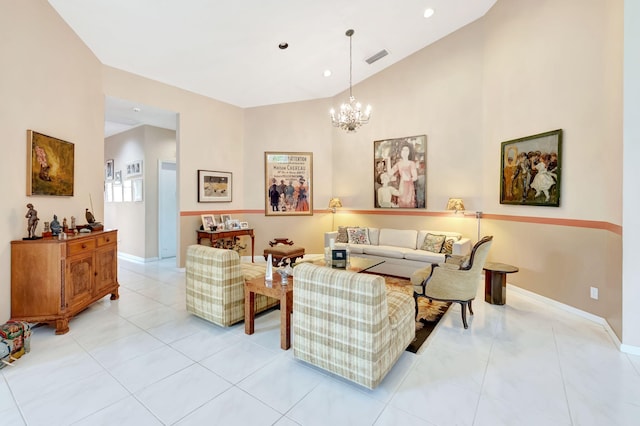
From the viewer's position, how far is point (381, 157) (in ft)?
21.3

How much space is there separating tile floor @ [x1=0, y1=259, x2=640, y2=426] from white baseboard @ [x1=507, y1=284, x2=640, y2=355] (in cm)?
8

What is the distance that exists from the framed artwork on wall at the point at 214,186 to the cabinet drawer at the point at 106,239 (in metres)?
2.13

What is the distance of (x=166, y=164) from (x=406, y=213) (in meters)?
6.02

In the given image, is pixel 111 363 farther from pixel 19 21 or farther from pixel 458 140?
pixel 458 140

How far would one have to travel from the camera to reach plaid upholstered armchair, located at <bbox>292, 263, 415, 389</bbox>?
2053 mm

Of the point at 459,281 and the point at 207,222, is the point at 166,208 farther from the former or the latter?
the point at 459,281

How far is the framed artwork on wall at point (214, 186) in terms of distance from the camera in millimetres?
6070

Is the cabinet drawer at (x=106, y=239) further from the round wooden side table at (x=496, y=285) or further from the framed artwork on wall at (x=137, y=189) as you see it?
the round wooden side table at (x=496, y=285)

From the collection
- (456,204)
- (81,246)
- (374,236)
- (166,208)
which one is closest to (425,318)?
(456,204)

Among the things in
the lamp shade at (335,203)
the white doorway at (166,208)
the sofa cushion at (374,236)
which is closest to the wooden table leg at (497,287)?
the sofa cushion at (374,236)

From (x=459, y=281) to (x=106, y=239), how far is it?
469 centimetres

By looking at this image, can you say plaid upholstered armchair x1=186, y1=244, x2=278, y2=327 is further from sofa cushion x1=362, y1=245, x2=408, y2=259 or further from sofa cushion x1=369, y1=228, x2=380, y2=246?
sofa cushion x1=369, y1=228, x2=380, y2=246

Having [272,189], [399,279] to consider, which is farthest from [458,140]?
[272,189]

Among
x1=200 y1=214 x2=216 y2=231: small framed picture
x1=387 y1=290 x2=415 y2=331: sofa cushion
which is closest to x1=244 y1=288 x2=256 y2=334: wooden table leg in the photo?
x1=387 y1=290 x2=415 y2=331: sofa cushion
